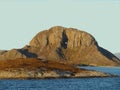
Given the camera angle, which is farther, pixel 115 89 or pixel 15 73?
pixel 15 73

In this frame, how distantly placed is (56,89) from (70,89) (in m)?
3.59

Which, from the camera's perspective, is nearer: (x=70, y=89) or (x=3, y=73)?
(x=70, y=89)

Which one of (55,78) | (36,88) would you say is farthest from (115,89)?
(55,78)

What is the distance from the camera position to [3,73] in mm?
199625

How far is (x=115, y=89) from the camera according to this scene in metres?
138

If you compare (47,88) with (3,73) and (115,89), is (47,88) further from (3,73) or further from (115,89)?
(3,73)

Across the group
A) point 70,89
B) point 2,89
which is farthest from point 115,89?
point 2,89

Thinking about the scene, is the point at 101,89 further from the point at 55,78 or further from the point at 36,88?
the point at 55,78

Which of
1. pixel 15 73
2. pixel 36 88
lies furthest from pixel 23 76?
pixel 36 88

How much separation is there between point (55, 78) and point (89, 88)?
5892cm

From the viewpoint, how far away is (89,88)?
14075cm

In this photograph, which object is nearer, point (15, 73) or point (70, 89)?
point (70, 89)

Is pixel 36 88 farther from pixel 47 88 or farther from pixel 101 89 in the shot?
pixel 101 89

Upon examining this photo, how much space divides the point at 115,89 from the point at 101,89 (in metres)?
3.92
